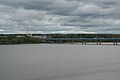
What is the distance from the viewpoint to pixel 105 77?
4784cm

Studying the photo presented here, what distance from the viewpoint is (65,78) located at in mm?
46344

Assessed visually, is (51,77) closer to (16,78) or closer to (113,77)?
(16,78)

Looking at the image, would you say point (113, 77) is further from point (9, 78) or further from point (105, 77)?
point (9, 78)

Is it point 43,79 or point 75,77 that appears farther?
point 75,77

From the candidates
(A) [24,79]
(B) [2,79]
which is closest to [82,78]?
(A) [24,79]

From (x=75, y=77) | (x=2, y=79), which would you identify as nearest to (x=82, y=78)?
(x=75, y=77)

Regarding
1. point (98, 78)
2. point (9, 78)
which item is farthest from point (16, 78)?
point (98, 78)

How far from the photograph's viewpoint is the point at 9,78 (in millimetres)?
46594

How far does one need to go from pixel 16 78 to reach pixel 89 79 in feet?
36.7

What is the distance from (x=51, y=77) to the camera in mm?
46781

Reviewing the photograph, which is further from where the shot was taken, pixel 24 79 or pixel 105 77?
pixel 105 77

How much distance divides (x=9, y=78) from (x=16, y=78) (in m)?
1.11

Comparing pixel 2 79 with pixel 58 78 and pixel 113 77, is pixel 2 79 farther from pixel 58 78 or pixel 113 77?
pixel 113 77

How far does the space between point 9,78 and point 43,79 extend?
5.87m
